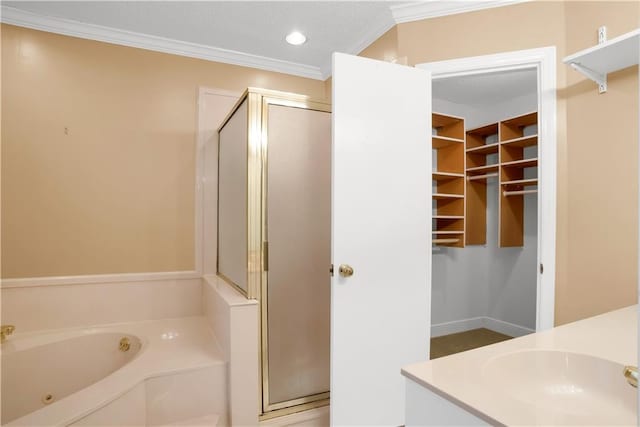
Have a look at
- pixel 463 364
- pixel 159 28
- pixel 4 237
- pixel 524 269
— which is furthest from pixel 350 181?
pixel 524 269

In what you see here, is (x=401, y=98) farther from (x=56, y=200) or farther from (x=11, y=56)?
(x=11, y=56)

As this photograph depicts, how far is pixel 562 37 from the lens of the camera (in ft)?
6.26

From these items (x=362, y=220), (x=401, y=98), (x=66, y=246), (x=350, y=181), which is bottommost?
(x=66, y=246)

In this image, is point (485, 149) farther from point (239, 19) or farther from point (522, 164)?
point (239, 19)

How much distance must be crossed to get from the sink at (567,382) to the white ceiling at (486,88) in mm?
2652

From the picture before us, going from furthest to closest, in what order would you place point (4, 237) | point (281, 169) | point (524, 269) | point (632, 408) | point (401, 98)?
1. point (524, 269)
2. point (4, 237)
3. point (281, 169)
4. point (401, 98)
5. point (632, 408)

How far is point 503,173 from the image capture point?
3320 millimetres

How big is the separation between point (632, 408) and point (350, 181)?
1.26 metres

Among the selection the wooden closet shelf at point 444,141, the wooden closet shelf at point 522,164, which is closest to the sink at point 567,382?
the wooden closet shelf at point 444,141

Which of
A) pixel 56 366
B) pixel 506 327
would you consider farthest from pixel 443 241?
pixel 56 366

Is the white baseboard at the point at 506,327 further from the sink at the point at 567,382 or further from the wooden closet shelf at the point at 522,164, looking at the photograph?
the sink at the point at 567,382

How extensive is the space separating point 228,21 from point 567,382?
262 centimetres

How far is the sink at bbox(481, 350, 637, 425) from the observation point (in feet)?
2.80

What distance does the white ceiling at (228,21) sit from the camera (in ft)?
7.21
